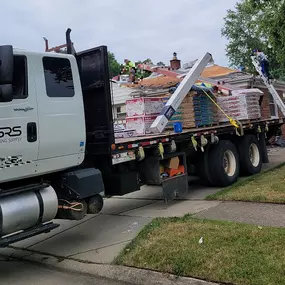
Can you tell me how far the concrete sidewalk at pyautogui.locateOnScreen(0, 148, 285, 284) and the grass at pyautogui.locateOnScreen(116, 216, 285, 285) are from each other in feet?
1.34

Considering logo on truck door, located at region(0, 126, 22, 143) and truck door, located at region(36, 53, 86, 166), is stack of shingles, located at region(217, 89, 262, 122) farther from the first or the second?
logo on truck door, located at region(0, 126, 22, 143)

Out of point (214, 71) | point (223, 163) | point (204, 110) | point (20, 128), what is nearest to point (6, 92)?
point (20, 128)

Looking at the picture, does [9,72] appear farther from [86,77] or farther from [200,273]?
[200,273]

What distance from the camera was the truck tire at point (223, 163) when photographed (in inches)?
356

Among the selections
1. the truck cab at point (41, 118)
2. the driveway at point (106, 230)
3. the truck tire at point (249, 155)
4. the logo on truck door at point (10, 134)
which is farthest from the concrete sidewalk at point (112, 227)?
the truck tire at point (249, 155)

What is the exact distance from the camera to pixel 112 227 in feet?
22.2

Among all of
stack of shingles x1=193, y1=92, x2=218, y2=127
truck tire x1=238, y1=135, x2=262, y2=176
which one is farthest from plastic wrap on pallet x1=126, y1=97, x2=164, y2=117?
truck tire x1=238, y1=135, x2=262, y2=176

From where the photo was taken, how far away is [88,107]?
6258 millimetres

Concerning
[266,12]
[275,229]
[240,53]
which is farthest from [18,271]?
[240,53]

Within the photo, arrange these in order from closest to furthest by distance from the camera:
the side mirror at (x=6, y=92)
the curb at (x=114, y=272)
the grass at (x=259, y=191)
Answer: the curb at (x=114, y=272) < the side mirror at (x=6, y=92) < the grass at (x=259, y=191)

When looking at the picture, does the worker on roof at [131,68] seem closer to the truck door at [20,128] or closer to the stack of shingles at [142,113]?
the stack of shingles at [142,113]

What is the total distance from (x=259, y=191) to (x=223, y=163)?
1612 mm

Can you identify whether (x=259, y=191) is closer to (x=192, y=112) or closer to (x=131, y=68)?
(x=192, y=112)

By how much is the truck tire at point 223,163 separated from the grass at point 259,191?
267mm
